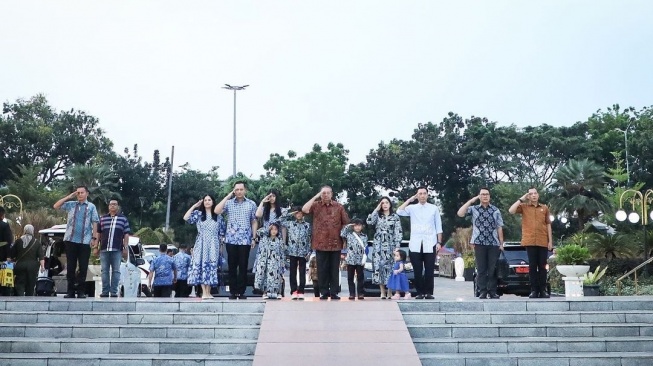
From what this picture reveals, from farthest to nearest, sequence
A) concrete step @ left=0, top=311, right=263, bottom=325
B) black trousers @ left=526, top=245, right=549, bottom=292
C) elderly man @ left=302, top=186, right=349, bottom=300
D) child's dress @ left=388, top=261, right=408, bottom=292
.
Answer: child's dress @ left=388, top=261, right=408, bottom=292 → black trousers @ left=526, top=245, right=549, bottom=292 → elderly man @ left=302, top=186, right=349, bottom=300 → concrete step @ left=0, top=311, right=263, bottom=325

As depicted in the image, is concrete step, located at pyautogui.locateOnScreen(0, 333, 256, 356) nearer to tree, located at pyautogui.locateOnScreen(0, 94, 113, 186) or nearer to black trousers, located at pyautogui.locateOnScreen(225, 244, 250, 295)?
black trousers, located at pyautogui.locateOnScreen(225, 244, 250, 295)

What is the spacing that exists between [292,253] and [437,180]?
52.0m

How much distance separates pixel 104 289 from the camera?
521 inches

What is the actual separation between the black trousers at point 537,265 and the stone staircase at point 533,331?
A: 1540 millimetres

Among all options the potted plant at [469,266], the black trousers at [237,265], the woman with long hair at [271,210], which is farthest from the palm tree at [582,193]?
the black trousers at [237,265]

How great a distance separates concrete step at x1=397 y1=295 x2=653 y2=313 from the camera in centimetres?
1104

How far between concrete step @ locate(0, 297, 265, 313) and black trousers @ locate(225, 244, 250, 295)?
1437mm

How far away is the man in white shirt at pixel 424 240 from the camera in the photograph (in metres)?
12.6

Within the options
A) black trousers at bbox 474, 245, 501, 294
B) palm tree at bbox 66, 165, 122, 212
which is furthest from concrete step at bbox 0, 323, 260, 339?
palm tree at bbox 66, 165, 122, 212

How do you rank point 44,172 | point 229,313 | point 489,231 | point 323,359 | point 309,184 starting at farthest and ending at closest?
point 44,172
point 309,184
point 489,231
point 229,313
point 323,359

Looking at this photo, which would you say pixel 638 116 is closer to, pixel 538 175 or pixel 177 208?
pixel 538 175

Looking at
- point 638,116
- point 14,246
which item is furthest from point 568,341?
point 638,116

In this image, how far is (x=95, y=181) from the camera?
168 ft

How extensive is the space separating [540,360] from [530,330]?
1.08 m
